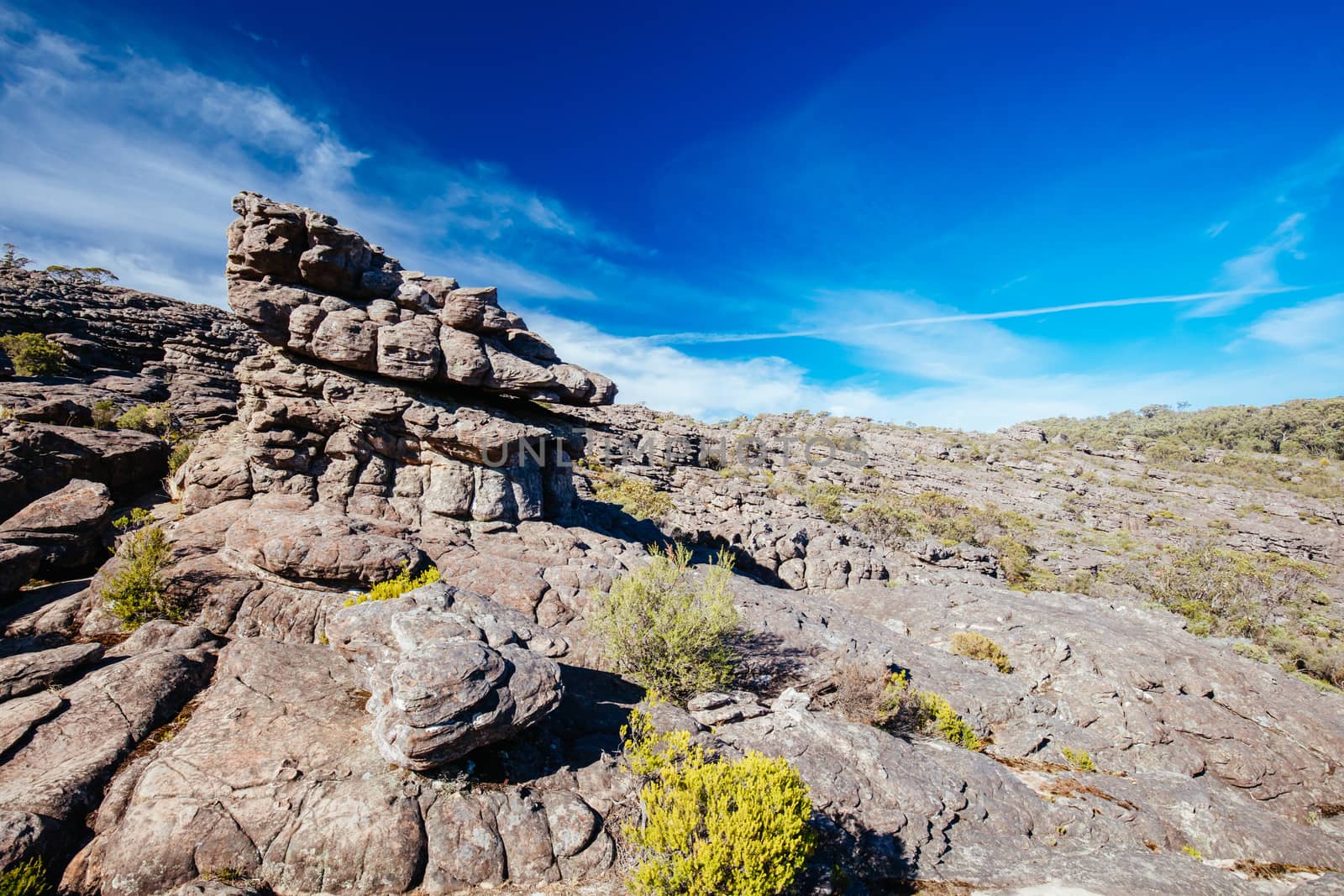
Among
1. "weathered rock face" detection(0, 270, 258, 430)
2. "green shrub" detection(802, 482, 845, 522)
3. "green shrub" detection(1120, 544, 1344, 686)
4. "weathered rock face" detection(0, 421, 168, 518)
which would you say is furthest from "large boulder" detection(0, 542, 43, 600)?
"green shrub" detection(1120, 544, 1344, 686)

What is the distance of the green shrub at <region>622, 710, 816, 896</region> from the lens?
5414 millimetres

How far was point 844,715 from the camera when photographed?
1070cm

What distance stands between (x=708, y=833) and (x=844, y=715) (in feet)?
20.2

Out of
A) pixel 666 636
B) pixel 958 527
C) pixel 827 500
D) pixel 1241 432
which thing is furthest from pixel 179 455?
pixel 1241 432

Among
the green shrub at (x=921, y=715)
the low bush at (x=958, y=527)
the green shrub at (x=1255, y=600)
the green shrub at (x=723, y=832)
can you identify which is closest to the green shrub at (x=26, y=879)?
the green shrub at (x=723, y=832)

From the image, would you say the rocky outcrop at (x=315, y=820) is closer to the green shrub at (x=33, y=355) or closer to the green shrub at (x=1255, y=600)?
the green shrub at (x=1255, y=600)

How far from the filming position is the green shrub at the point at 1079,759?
37.2 feet

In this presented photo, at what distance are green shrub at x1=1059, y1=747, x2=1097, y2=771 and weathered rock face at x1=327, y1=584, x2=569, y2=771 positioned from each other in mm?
12020

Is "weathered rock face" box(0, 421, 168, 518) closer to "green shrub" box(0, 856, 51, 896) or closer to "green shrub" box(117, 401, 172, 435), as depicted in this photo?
"green shrub" box(117, 401, 172, 435)

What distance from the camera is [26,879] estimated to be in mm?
5035

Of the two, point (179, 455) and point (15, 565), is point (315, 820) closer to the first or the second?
point (15, 565)

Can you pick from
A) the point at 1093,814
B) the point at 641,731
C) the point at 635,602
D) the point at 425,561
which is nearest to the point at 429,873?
the point at 641,731

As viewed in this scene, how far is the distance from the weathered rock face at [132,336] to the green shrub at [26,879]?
31731 mm

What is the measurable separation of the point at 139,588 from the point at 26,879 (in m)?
6.41
